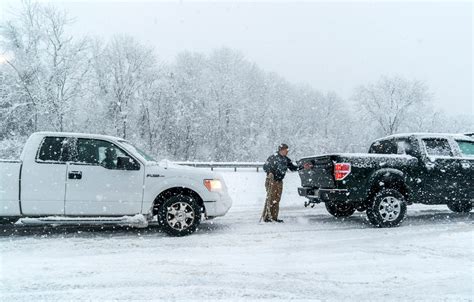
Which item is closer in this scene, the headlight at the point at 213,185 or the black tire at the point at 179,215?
the black tire at the point at 179,215

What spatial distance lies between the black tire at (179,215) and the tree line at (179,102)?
23780 mm

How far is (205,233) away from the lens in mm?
7504

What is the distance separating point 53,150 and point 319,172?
5045 mm

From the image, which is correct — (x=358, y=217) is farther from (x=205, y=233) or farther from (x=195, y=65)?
(x=195, y=65)

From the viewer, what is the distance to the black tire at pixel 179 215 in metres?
7.09

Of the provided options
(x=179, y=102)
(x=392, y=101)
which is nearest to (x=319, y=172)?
(x=179, y=102)

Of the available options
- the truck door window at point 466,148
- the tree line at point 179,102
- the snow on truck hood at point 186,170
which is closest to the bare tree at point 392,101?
the tree line at point 179,102

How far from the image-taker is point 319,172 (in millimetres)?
8219

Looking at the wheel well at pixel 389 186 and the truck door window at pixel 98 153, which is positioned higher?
the truck door window at pixel 98 153

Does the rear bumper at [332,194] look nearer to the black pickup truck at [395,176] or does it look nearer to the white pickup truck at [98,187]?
the black pickup truck at [395,176]

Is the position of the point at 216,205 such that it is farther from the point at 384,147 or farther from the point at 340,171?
the point at 384,147

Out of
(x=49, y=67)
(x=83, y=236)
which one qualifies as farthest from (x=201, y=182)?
(x=49, y=67)

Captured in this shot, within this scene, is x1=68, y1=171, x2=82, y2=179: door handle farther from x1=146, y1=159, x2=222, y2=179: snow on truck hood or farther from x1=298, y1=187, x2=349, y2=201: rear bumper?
x1=298, y1=187, x2=349, y2=201: rear bumper

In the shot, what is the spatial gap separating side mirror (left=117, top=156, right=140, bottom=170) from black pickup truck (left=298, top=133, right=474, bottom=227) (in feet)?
11.9
